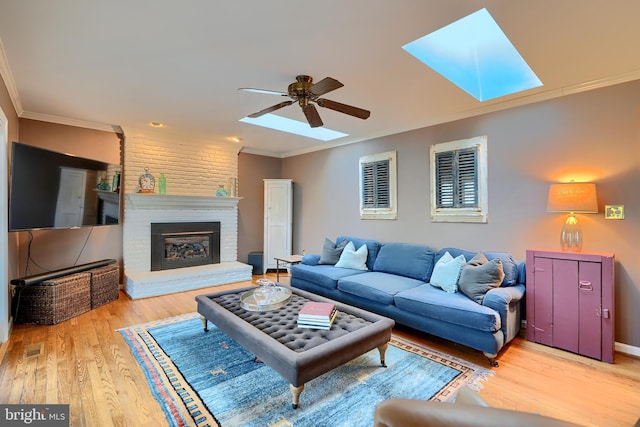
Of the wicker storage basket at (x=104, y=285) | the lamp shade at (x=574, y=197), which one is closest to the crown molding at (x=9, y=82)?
the wicker storage basket at (x=104, y=285)

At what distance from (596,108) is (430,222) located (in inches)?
79.8

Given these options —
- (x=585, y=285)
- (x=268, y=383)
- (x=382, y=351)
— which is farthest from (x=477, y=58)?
(x=268, y=383)

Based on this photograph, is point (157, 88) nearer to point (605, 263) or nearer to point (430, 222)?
point (430, 222)

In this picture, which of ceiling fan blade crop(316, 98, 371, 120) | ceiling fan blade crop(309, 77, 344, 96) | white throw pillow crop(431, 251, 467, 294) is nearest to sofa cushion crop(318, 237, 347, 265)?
white throw pillow crop(431, 251, 467, 294)

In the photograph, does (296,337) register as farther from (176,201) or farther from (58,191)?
(176,201)

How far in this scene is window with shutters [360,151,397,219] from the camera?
4.49 meters

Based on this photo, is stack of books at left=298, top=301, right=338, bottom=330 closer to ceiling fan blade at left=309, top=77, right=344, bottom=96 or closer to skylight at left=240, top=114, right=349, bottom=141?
ceiling fan blade at left=309, top=77, right=344, bottom=96

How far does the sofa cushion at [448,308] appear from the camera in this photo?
2.43 meters

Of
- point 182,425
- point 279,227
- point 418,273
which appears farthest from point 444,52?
point 279,227

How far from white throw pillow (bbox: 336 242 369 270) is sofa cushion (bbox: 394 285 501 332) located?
113 centimetres

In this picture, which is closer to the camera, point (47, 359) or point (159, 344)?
point (47, 359)

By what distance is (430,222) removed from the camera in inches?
159

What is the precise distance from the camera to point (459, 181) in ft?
12.2

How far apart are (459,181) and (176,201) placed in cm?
452
